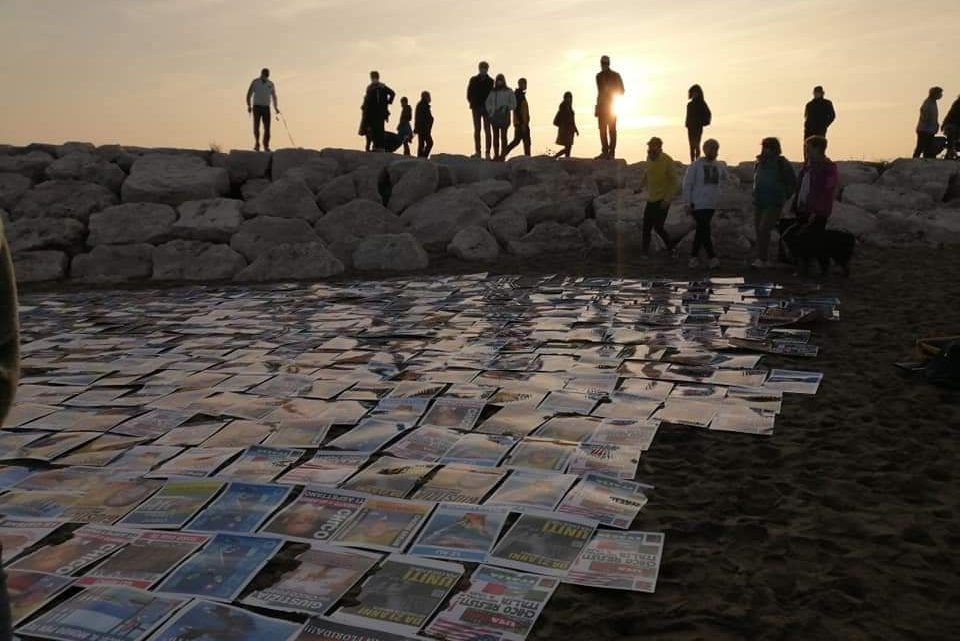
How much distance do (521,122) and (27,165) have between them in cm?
697

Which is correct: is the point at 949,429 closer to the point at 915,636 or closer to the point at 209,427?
the point at 915,636

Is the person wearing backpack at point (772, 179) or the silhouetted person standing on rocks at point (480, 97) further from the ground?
the silhouetted person standing on rocks at point (480, 97)

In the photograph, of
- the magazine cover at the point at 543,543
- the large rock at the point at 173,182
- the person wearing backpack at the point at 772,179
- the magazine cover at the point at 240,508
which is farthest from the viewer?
the large rock at the point at 173,182

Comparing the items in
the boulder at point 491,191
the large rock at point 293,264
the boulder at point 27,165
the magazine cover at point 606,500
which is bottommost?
the magazine cover at point 606,500

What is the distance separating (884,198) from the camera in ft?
35.5

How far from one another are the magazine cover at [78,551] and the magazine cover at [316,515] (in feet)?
1.52

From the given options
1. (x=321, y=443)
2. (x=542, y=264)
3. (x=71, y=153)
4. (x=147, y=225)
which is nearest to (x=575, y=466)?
(x=321, y=443)

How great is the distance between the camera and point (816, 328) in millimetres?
5672

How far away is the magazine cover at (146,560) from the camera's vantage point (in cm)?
238

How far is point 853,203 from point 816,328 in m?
5.90

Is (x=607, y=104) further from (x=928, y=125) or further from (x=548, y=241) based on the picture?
(x=928, y=125)

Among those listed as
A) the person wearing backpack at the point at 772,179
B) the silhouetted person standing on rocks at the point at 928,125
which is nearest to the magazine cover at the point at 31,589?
the person wearing backpack at the point at 772,179

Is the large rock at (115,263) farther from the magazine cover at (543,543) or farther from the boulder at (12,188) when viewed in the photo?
the magazine cover at (543,543)

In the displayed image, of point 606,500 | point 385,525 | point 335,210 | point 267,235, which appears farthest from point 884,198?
point 385,525
